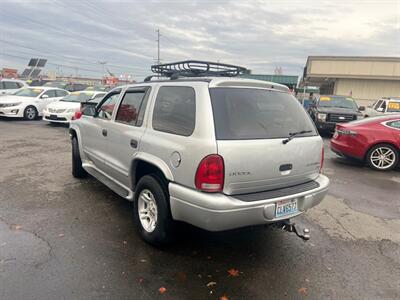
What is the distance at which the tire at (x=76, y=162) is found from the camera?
5.59 metres

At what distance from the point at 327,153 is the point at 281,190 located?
23.0 feet

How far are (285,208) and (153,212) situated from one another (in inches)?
55.5

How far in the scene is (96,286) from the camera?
2750 millimetres

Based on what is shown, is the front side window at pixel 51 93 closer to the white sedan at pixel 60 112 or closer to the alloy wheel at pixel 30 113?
the alloy wheel at pixel 30 113

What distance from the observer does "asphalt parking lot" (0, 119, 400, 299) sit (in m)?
2.78

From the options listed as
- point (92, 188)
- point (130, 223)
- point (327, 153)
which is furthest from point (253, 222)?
point (327, 153)

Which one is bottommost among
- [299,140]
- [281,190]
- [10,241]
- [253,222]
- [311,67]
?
[10,241]

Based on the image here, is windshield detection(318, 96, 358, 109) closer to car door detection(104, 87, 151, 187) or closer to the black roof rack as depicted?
the black roof rack

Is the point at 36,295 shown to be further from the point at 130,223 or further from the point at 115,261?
the point at 130,223

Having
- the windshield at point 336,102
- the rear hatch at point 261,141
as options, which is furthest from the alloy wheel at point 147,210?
the windshield at point 336,102

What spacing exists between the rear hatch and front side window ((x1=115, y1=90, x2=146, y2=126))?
1.17m

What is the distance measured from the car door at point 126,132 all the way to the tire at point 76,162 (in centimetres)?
144

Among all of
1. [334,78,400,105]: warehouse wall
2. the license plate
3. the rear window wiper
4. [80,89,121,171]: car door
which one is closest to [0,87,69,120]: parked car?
[80,89,121,171]: car door

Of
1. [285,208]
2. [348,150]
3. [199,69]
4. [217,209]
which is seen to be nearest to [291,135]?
[285,208]
